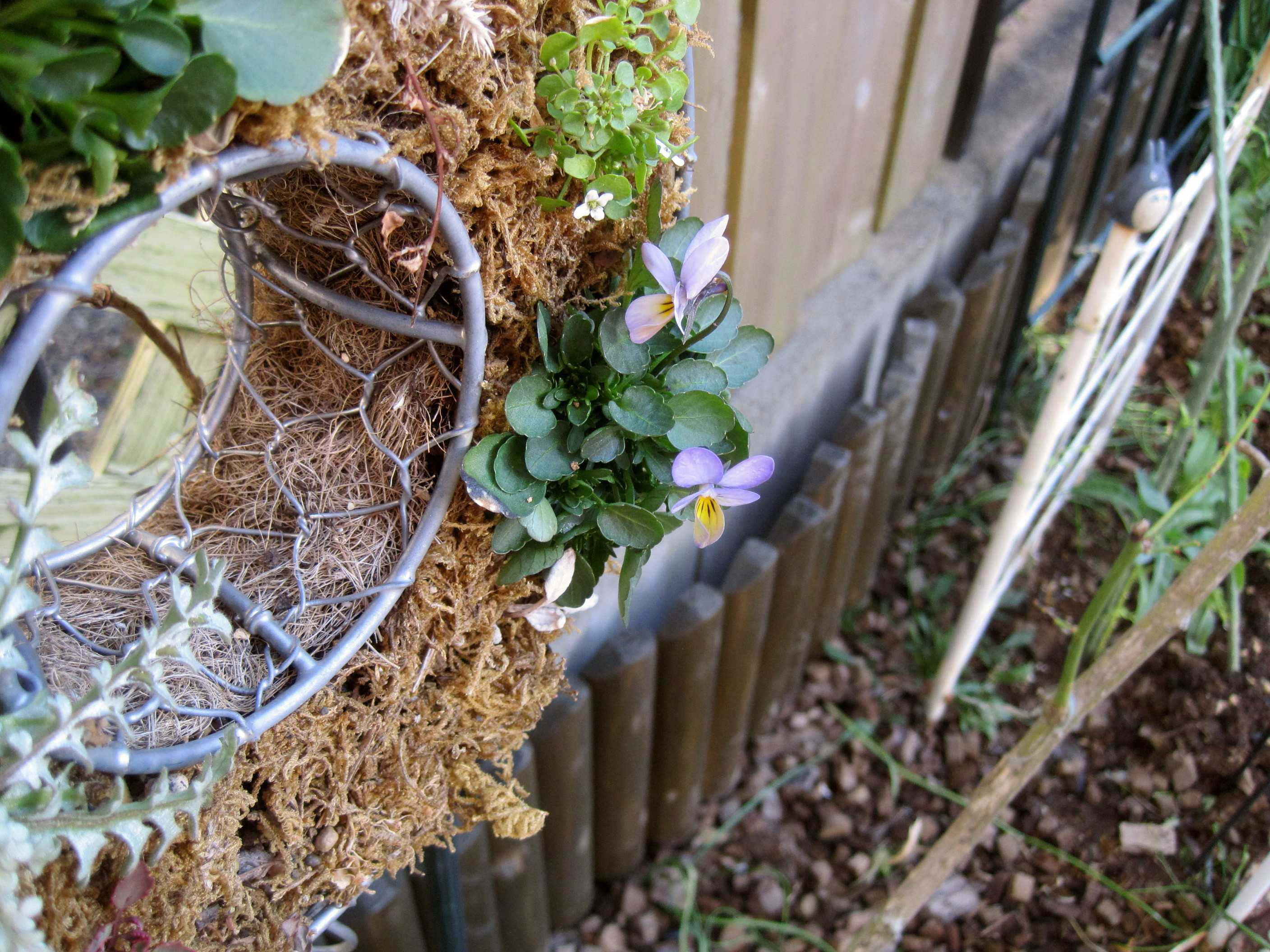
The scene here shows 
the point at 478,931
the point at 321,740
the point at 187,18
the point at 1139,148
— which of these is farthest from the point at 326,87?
the point at 1139,148

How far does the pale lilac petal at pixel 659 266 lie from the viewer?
0.52m

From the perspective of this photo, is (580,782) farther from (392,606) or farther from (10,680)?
(10,680)

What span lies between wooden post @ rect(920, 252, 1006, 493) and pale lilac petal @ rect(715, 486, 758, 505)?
1.48 meters

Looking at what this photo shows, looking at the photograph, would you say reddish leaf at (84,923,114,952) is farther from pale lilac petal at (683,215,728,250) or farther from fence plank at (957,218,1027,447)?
fence plank at (957,218,1027,447)

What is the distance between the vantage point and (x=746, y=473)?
23.3 inches

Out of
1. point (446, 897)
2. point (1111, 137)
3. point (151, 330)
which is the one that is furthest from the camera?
point (1111, 137)

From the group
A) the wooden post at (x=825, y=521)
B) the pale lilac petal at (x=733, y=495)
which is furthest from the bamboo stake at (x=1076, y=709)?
the pale lilac petal at (x=733, y=495)

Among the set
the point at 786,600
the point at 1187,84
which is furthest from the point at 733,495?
the point at 1187,84

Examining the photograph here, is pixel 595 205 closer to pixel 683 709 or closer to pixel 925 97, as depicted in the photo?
pixel 683 709

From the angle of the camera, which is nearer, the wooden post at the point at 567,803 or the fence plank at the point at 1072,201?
the wooden post at the point at 567,803

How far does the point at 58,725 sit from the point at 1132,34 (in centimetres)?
203

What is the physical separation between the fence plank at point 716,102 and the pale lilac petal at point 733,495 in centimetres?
54

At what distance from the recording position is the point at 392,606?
0.58m

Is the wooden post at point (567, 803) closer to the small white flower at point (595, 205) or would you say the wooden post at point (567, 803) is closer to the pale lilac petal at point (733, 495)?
the pale lilac petal at point (733, 495)
